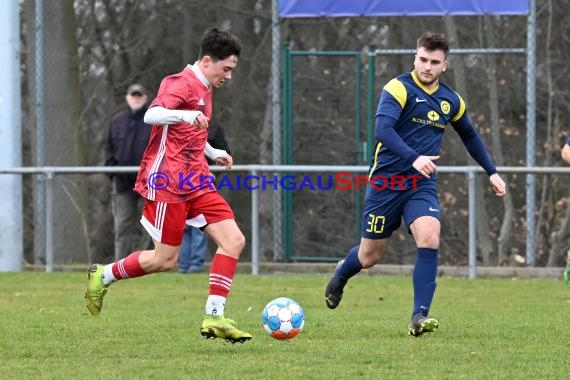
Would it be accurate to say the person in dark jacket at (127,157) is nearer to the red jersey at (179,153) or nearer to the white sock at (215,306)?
the red jersey at (179,153)

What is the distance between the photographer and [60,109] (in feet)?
56.0

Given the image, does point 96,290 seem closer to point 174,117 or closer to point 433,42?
point 174,117

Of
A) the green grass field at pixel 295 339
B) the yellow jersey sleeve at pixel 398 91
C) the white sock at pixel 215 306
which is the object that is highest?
the yellow jersey sleeve at pixel 398 91

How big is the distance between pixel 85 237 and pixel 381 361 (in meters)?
9.99

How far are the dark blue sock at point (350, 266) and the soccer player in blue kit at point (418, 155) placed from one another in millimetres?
193

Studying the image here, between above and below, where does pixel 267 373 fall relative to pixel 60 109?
below

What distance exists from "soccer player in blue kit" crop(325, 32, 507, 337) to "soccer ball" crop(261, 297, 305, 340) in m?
0.72

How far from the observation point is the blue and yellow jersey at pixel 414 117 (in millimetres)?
8445

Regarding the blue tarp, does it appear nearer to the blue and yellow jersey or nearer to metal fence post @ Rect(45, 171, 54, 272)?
metal fence post @ Rect(45, 171, 54, 272)

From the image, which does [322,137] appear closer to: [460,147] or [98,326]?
[460,147]

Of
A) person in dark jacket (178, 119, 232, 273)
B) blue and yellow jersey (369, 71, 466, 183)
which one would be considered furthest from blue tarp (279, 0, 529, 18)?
blue and yellow jersey (369, 71, 466, 183)

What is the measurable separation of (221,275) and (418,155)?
132 cm

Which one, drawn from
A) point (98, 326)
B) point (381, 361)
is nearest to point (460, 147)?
point (98, 326)

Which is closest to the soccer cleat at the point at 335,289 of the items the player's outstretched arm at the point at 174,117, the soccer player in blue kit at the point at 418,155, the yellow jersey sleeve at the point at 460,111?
the soccer player in blue kit at the point at 418,155
